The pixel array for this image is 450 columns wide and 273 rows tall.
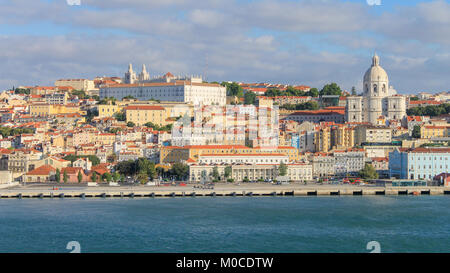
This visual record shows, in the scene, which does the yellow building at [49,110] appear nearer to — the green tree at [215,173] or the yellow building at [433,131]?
the green tree at [215,173]

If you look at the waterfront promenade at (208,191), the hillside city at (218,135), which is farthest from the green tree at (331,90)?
the waterfront promenade at (208,191)

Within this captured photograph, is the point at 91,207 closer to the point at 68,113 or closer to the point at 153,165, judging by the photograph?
the point at 153,165

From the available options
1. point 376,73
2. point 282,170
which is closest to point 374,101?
point 376,73

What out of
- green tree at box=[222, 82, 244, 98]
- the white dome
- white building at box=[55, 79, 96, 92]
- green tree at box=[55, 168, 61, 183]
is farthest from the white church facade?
green tree at box=[55, 168, 61, 183]

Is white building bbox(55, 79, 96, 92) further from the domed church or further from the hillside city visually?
the domed church

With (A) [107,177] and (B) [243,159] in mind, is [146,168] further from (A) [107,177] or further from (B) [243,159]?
(B) [243,159]
